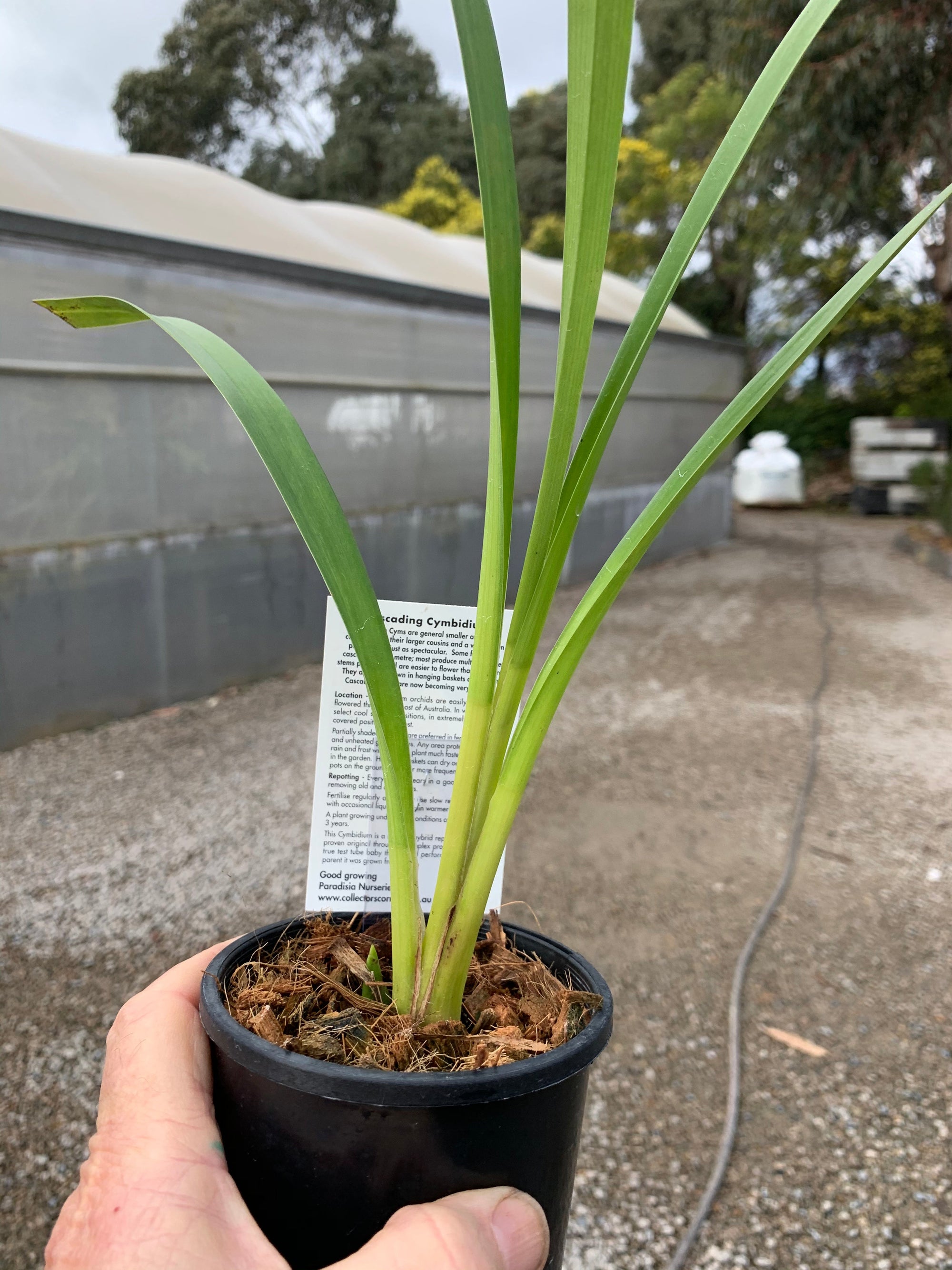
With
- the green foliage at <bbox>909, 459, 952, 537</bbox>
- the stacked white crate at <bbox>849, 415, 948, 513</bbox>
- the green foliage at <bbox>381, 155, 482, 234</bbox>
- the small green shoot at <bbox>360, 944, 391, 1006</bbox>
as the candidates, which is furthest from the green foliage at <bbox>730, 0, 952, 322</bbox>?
the green foliage at <bbox>381, 155, 482, 234</bbox>

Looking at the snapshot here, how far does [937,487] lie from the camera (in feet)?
22.0

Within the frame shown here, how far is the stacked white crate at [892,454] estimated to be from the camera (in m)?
8.13

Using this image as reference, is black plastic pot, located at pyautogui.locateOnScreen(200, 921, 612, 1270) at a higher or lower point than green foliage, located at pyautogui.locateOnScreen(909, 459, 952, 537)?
lower

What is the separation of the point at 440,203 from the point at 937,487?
8396 millimetres

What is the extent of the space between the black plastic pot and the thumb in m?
0.01

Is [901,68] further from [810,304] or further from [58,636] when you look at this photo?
[810,304]

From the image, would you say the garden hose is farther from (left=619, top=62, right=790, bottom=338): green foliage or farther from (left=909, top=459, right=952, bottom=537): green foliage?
(left=619, top=62, right=790, bottom=338): green foliage

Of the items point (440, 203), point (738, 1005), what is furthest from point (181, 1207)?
point (440, 203)

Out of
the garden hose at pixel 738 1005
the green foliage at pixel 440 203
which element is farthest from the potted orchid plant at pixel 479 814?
the green foliage at pixel 440 203

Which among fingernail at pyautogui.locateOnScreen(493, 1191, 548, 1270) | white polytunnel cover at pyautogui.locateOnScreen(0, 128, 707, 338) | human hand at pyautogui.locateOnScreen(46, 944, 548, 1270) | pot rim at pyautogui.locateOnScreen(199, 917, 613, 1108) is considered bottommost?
fingernail at pyautogui.locateOnScreen(493, 1191, 548, 1270)

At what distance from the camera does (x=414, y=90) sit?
15070 millimetres

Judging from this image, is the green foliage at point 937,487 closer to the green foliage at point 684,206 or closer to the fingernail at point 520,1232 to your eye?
the green foliage at point 684,206

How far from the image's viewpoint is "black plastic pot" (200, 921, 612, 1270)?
1.47 ft

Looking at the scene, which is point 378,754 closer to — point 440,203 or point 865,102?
point 865,102
